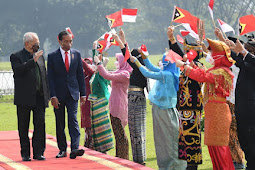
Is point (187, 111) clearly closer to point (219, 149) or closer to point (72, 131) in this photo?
point (219, 149)

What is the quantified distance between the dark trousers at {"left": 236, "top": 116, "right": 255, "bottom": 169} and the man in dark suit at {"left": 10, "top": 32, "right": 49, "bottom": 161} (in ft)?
8.23

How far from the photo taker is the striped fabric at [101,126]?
29.7 ft

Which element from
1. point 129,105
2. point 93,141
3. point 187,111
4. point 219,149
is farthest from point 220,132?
point 93,141

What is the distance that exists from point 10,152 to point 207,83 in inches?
127

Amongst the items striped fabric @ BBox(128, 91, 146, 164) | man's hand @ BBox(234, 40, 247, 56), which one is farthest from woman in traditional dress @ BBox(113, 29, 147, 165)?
man's hand @ BBox(234, 40, 247, 56)

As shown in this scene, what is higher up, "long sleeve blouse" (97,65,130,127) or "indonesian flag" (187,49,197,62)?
"indonesian flag" (187,49,197,62)

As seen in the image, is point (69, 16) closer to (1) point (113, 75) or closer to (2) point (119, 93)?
(2) point (119, 93)

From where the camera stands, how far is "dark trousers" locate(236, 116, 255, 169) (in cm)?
646

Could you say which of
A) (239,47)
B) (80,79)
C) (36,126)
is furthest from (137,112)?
(239,47)

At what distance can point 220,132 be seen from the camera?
6.37 meters

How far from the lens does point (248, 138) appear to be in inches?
255

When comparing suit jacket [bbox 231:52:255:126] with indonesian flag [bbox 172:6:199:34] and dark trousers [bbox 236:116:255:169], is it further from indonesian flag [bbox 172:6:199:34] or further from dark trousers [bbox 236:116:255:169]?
indonesian flag [bbox 172:6:199:34]

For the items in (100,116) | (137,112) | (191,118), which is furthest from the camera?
(100,116)

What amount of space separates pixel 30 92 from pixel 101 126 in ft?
5.64
